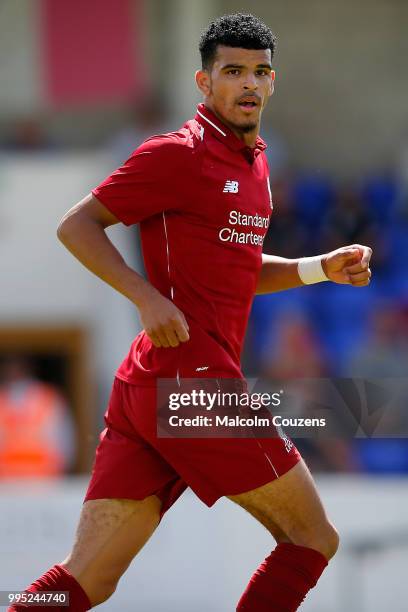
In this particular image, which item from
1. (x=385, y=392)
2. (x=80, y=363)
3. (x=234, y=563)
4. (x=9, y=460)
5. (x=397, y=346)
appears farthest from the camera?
(x=80, y=363)

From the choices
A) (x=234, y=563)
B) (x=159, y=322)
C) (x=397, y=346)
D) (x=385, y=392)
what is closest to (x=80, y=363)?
(x=397, y=346)

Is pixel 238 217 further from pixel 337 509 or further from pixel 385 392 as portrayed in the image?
pixel 337 509

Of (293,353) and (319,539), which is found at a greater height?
(319,539)

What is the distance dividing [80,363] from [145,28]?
402 centimetres

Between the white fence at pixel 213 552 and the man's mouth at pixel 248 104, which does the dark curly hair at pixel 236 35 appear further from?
the white fence at pixel 213 552

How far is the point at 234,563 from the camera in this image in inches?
266

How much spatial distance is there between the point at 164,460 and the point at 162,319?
21.5 inches

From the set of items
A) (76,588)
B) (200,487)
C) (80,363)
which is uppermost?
(200,487)

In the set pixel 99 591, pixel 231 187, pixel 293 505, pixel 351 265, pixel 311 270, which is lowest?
pixel 99 591

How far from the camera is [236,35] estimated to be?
4012mm

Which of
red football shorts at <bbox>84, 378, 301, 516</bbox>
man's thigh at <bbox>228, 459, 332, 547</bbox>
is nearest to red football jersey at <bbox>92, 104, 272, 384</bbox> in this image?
red football shorts at <bbox>84, 378, 301, 516</bbox>

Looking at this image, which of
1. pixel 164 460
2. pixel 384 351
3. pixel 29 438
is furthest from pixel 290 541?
pixel 384 351

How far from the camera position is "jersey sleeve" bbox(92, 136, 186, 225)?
3.87 meters

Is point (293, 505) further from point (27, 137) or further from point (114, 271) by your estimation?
point (27, 137)
